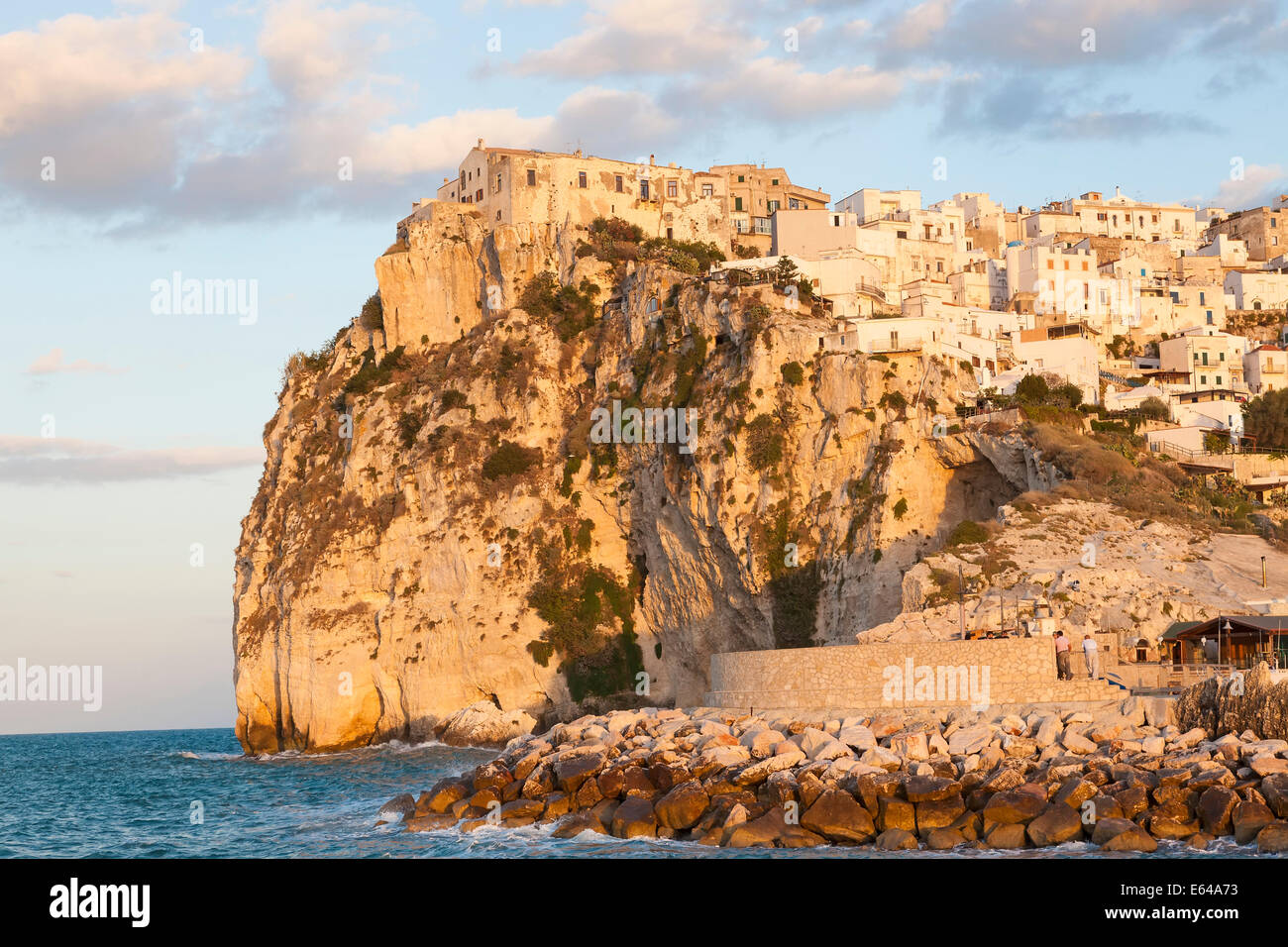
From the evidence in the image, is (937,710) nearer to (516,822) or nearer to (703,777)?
(703,777)

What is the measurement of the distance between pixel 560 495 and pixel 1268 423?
86.4ft

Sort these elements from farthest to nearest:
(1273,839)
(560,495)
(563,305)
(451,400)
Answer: (563,305) < (451,400) < (560,495) < (1273,839)

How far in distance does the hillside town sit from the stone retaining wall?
70.0 feet

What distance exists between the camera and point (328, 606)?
55.1 m

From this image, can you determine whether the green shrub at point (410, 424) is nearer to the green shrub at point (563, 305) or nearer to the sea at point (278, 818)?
the green shrub at point (563, 305)

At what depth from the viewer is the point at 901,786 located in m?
21.9

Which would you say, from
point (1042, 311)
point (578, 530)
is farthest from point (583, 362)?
point (1042, 311)

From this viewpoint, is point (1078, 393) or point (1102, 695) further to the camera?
point (1078, 393)

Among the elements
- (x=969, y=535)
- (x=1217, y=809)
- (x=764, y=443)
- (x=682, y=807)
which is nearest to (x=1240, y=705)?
(x=1217, y=809)

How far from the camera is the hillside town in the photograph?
168 ft

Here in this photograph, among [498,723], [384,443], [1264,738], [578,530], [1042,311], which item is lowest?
[498,723]

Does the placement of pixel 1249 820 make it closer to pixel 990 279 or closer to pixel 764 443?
pixel 764 443
